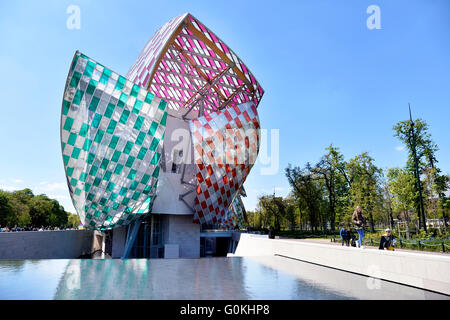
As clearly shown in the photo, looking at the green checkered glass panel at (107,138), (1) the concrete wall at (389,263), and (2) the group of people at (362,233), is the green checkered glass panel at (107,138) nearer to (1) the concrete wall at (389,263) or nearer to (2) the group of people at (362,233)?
(1) the concrete wall at (389,263)

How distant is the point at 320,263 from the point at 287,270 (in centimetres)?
186

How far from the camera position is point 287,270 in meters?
8.98

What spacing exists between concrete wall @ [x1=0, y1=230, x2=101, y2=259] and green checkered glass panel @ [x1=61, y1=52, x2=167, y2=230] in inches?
205

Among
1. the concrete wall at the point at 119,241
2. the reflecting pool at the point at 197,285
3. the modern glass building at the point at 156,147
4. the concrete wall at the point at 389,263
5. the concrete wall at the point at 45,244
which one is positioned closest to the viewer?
the reflecting pool at the point at 197,285

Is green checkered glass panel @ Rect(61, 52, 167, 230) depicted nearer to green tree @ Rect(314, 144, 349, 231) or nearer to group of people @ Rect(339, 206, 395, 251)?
group of people @ Rect(339, 206, 395, 251)

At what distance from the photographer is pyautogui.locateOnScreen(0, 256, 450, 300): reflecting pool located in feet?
18.3

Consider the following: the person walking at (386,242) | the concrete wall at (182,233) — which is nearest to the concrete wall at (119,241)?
the concrete wall at (182,233)

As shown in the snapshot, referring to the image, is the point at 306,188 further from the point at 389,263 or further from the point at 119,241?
the point at 389,263

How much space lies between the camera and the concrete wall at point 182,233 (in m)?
25.1

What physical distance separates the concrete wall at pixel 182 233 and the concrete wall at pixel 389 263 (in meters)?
15.2

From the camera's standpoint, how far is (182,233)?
25.5m

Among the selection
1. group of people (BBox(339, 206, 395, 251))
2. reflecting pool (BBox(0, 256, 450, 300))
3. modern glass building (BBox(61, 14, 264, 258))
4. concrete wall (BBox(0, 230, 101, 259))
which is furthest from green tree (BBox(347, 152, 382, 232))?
concrete wall (BBox(0, 230, 101, 259))
